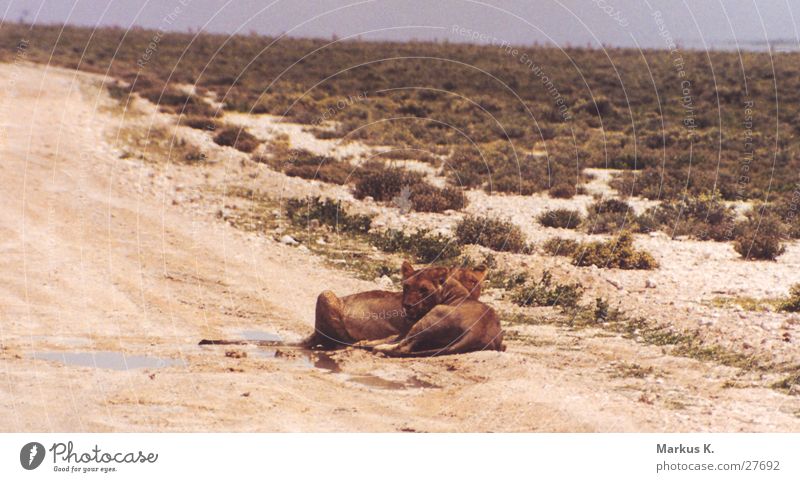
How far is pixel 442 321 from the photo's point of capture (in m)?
10.1

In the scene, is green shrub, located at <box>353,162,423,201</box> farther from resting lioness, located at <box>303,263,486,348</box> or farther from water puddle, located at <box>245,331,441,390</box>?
resting lioness, located at <box>303,263,486,348</box>

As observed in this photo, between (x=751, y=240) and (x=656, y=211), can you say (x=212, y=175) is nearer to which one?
(x=656, y=211)

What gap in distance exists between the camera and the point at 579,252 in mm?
15734

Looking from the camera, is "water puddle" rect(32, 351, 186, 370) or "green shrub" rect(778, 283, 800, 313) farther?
"green shrub" rect(778, 283, 800, 313)

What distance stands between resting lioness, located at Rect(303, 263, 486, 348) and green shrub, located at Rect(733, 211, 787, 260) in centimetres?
773

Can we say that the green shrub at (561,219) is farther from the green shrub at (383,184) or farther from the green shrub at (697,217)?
the green shrub at (383,184)

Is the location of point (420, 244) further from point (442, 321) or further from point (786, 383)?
point (786, 383)

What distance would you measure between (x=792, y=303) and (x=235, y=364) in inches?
308

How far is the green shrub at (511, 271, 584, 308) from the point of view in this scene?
516 inches
